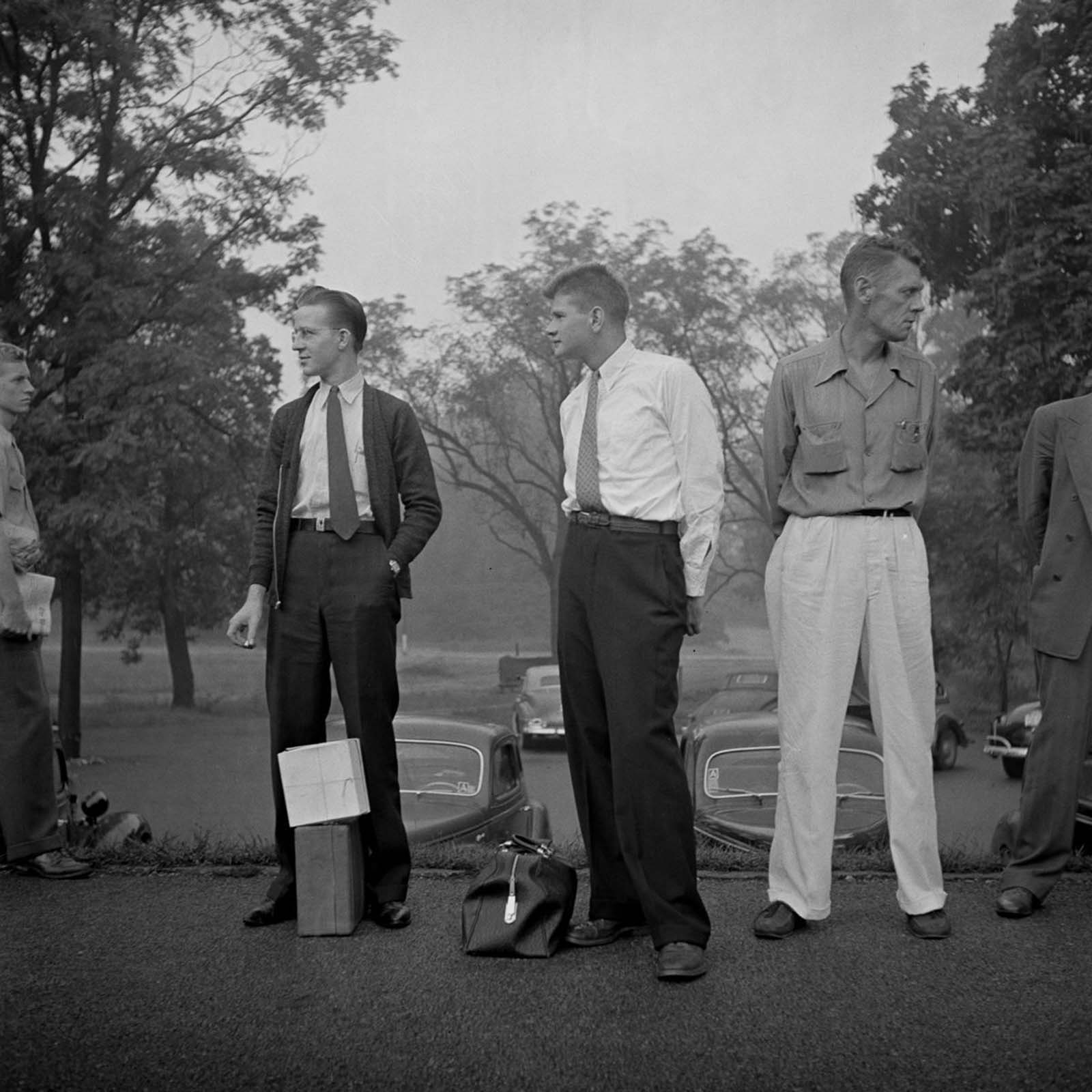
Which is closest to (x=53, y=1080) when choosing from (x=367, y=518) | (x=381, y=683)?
(x=381, y=683)

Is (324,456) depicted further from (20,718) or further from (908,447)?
(908,447)

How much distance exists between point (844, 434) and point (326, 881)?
2014mm

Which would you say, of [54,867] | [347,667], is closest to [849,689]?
[347,667]

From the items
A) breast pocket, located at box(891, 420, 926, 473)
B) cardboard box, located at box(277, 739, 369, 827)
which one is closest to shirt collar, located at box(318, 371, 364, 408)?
cardboard box, located at box(277, 739, 369, 827)

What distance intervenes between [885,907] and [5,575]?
3208 mm

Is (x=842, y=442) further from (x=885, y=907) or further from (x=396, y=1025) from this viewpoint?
(x=396, y=1025)

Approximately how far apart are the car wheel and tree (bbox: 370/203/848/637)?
10256 mm

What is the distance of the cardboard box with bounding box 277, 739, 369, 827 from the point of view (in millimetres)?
4078

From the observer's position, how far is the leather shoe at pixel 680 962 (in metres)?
3.48

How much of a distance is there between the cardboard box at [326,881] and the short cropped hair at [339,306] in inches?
61.2

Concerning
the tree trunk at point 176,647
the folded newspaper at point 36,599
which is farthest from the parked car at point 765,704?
the tree trunk at point 176,647

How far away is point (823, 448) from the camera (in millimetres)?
4059

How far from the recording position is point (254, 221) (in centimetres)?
2416

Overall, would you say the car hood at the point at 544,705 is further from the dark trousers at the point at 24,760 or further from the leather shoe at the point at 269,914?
the leather shoe at the point at 269,914
